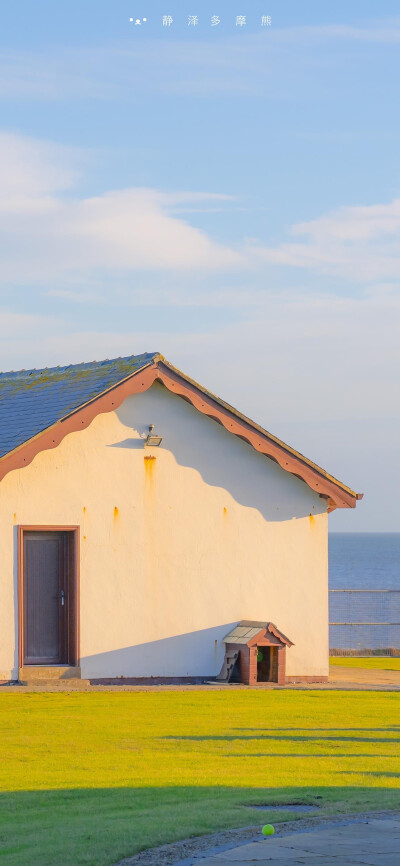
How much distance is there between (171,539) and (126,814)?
1215cm

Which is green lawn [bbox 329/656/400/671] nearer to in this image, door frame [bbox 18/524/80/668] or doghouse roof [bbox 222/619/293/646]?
doghouse roof [bbox 222/619/293/646]

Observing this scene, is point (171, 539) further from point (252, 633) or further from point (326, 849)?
point (326, 849)

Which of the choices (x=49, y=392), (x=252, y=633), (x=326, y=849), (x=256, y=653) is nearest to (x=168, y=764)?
(x=326, y=849)

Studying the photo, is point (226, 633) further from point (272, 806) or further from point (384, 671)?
point (272, 806)

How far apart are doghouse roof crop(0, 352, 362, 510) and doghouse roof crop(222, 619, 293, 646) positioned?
2.76 meters

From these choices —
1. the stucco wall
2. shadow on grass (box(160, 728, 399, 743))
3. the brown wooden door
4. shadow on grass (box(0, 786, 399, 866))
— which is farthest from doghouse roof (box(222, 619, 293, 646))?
shadow on grass (box(0, 786, 399, 866))

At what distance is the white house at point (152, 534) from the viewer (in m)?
20.6

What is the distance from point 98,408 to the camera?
67.6 feet

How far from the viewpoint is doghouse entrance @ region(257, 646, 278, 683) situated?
21.6 m

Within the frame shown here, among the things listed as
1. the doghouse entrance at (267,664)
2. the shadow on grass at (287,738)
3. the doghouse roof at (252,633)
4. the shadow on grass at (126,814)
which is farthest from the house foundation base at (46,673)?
the shadow on grass at (126,814)

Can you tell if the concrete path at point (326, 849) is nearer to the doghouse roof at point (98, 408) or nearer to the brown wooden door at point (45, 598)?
the doghouse roof at point (98, 408)

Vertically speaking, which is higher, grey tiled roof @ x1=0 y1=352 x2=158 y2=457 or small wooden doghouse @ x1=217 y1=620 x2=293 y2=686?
grey tiled roof @ x1=0 y1=352 x2=158 y2=457

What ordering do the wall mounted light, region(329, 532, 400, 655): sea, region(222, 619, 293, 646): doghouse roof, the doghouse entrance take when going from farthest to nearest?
region(329, 532, 400, 655): sea < the doghouse entrance < the wall mounted light < region(222, 619, 293, 646): doghouse roof

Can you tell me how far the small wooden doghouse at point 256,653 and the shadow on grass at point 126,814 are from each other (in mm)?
10139
